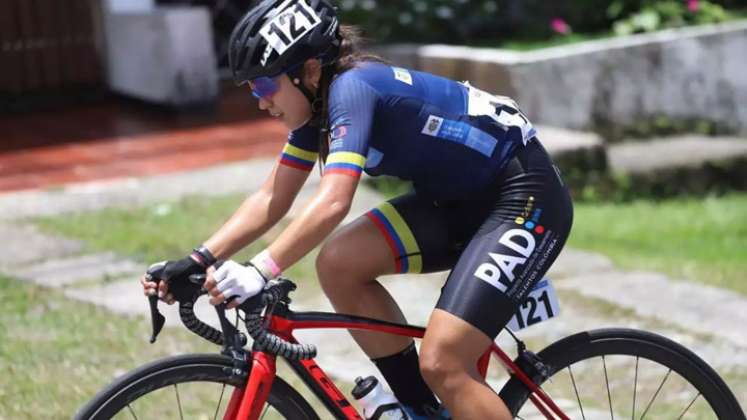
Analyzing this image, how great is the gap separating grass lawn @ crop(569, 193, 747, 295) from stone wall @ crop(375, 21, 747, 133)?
37.1 inches

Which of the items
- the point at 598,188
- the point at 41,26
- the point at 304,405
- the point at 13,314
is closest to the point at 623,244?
the point at 598,188

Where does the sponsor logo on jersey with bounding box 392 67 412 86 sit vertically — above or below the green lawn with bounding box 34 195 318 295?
above

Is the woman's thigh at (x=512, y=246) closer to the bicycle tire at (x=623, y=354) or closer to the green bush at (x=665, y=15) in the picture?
the bicycle tire at (x=623, y=354)

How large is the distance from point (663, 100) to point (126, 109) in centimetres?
459

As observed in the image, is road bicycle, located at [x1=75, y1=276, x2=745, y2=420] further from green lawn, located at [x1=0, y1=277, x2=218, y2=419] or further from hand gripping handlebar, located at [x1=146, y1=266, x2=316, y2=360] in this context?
green lawn, located at [x1=0, y1=277, x2=218, y2=419]

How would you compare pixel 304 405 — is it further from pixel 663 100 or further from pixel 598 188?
pixel 663 100

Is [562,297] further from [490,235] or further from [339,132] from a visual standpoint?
[339,132]

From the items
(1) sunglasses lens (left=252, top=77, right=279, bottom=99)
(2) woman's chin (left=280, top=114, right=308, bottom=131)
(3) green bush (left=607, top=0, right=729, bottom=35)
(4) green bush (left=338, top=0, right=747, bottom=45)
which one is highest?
Answer: (1) sunglasses lens (left=252, top=77, right=279, bottom=99)

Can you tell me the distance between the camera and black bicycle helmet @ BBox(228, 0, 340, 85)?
3.82 metres

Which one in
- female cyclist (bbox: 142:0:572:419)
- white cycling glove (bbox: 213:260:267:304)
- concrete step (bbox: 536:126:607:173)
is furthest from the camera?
concrete step (bbox: 536:126:607:173)

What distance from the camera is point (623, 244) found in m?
8.66

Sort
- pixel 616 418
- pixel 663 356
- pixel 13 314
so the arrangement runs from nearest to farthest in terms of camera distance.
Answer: pixel 663 356 < pixel 616 418 < pixel 13 314

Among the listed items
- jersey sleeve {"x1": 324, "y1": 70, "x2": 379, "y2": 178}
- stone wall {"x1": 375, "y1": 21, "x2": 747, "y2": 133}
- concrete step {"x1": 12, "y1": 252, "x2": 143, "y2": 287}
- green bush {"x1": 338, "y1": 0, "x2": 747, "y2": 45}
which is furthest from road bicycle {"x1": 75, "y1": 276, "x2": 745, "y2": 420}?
green bush {"x1": 338, "y1": 0, "x2": 747, "y2": 45}

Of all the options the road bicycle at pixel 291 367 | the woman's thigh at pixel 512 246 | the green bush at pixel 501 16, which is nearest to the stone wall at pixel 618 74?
the green bush at pixel 501 16
